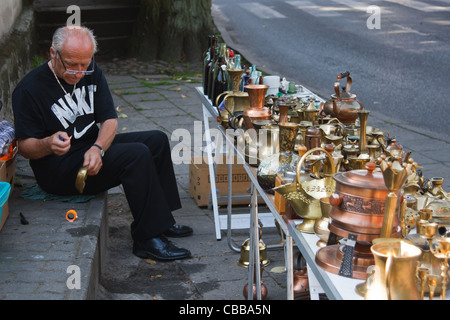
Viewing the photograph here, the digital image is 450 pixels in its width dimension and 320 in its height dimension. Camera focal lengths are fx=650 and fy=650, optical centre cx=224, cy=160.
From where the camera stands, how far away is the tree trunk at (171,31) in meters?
9.52

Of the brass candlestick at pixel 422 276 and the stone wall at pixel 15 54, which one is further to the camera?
the stone wall at pixel 15 54

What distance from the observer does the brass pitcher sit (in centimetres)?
167

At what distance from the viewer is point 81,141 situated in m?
3.77

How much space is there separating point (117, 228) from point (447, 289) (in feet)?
9.08

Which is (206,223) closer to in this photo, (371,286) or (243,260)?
(243,260)

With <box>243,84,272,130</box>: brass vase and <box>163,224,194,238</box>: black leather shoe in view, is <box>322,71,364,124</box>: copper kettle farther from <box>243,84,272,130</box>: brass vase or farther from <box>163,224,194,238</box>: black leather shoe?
<box>163,224,194,238</box>: black leather shoe

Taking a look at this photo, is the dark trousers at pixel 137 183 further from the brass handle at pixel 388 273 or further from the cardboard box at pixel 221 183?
the brass handle at pixel 388 273

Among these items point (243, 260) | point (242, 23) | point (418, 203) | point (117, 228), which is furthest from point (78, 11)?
point (418, 203)

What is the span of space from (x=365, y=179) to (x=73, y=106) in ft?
7.10

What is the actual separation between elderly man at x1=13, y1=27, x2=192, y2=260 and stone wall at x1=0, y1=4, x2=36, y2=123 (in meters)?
2.17

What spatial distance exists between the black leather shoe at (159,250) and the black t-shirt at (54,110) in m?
0.63

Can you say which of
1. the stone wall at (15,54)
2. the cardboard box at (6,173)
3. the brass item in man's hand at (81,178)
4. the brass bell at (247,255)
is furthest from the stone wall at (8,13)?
the brass bell at (247,255)

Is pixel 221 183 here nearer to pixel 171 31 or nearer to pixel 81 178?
pixel 81 178
